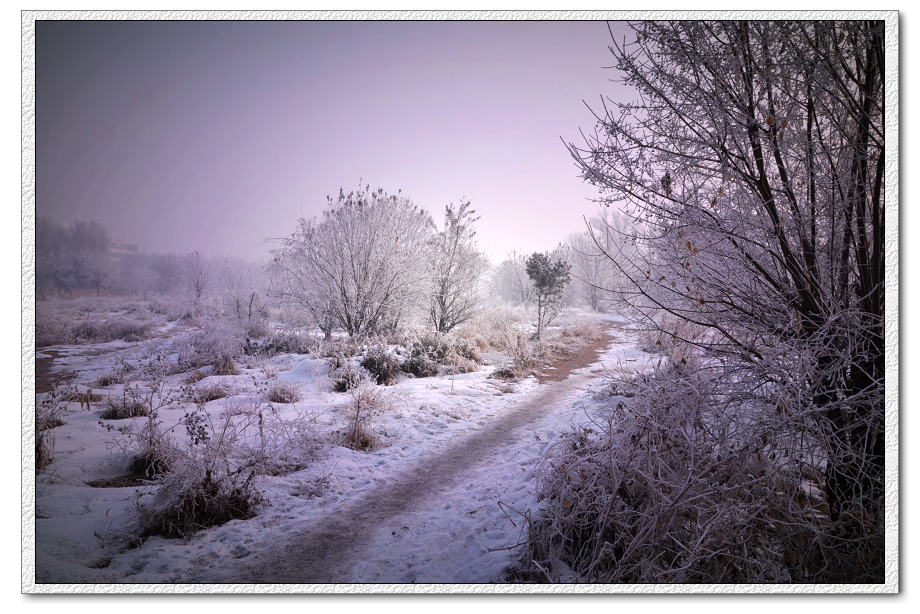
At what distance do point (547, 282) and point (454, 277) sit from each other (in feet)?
10.4

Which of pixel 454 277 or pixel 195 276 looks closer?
pixel 195 276

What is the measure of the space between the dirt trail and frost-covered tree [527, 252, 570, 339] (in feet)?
24.3

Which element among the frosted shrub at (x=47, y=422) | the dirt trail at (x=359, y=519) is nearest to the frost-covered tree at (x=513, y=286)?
the dirt trail at (x=359, y=519)

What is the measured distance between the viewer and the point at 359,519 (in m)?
2.80

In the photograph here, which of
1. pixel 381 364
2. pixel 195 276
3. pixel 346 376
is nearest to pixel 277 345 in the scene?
pixel 346 376

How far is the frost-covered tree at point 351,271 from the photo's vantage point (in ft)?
23.7

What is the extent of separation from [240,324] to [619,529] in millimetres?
4980

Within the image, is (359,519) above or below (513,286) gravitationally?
below

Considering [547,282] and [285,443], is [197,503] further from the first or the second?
[547,282]

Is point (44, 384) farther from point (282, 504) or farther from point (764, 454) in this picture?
point (764, 454)

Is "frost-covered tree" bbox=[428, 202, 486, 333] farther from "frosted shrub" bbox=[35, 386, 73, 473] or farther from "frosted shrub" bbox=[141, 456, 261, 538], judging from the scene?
"frosted shrub" bbox=[35, 386, 73, 473]

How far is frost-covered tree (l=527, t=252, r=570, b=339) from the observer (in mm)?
11820

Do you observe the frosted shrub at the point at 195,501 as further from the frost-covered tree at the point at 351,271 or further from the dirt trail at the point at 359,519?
the frost-covered tree at the point at 351,271

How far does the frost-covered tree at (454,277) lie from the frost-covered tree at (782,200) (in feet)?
22.2
